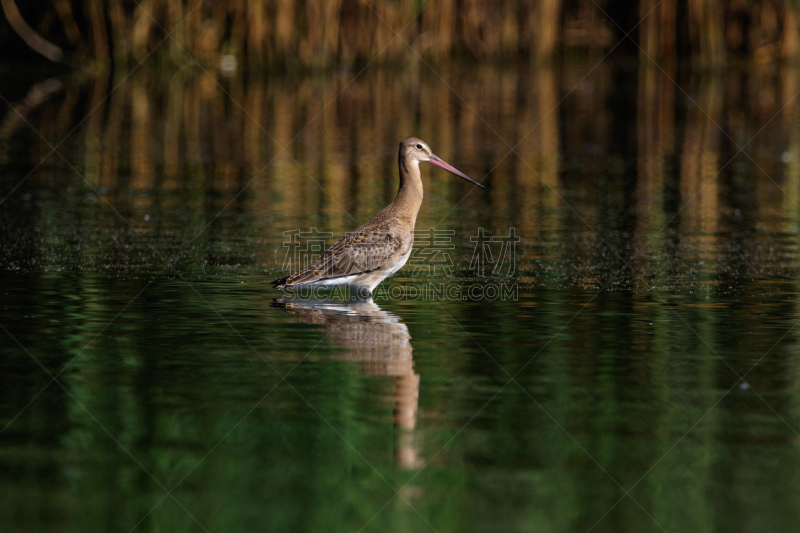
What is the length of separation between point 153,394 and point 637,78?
2552 cm

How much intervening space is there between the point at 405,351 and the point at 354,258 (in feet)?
6.13

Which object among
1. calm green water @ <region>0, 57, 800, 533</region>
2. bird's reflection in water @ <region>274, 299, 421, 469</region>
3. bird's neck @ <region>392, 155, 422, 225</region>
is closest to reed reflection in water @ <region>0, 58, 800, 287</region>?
calm green water @ <region>0, 57, 800, 533</region>

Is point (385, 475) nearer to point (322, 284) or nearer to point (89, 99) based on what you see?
point (322, 284)

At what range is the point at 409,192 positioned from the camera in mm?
9672

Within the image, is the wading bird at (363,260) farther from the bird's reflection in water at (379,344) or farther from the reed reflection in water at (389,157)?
the reed reflection in water at (389,157)

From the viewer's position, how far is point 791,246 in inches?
428

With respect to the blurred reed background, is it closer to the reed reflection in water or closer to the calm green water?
the reed reflection in water

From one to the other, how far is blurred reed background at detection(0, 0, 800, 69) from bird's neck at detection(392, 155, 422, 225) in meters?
15.6

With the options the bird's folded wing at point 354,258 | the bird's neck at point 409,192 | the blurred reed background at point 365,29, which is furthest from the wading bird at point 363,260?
the blurred reed background at point 365,29

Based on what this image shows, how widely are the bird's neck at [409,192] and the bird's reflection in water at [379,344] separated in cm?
102

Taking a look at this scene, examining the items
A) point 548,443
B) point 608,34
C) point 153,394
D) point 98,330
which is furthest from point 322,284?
point 608,34

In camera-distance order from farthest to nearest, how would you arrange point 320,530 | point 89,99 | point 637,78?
point 637,78 → point 89,99 → point 320,530

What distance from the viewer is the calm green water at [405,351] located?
4.80 meters

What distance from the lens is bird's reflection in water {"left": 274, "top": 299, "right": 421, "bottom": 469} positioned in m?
5.55
